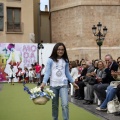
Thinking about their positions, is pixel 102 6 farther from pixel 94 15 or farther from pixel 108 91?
pixel 108 91

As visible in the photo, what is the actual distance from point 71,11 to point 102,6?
2.69 meters

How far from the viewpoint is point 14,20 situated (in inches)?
1202

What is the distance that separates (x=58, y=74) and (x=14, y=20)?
2407 centimetres

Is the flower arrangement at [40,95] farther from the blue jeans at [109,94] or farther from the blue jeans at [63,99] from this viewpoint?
the blue jeans at [109,94]

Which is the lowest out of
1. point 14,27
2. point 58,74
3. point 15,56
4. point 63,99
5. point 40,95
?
point 63,99

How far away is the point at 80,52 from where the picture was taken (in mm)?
29578

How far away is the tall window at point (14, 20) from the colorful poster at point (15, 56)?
358 cm

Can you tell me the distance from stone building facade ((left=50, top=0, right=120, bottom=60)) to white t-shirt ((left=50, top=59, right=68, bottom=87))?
2244cm

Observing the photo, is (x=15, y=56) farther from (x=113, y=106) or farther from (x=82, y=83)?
(x=113, y=106)

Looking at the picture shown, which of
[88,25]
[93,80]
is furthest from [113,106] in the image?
[88,25]

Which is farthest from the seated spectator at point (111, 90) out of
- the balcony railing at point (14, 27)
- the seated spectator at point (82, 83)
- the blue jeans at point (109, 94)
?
the balcony railing at point (14, 27)

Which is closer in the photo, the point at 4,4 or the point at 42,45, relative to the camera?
the point at 42,45

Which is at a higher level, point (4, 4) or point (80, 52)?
point (4, 4)

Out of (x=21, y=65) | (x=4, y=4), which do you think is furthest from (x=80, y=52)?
(x=4, y=4)
